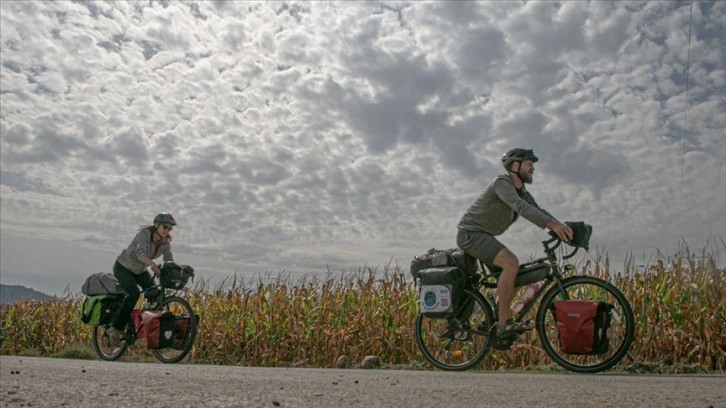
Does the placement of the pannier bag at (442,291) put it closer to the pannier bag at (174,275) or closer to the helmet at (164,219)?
the pannier bag at (174,275)

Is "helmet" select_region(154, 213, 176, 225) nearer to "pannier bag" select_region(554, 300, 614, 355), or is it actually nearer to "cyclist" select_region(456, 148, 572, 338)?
"cyclist" select_region(456, 148, 572, 338)

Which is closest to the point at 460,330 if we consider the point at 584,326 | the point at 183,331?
the point at 584,326

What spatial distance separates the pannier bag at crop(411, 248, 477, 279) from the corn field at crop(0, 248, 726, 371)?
1779mm

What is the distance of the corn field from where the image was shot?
937cm

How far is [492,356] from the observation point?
33.8ft

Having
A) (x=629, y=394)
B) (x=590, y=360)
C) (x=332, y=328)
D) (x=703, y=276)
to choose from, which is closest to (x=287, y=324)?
(x=332, y=328)

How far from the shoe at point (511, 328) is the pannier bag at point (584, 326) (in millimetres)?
388

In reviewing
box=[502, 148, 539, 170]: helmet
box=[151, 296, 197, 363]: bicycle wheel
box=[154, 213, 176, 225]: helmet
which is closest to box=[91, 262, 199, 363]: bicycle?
box=[151, 296, 197, 363]: bicycle wheel

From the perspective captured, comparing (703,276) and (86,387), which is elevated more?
(703,276)

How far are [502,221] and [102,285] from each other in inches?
287

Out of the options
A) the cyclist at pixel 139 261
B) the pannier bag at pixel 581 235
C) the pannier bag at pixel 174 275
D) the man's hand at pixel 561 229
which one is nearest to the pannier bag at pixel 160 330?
the pannier bag at pixel 174 275

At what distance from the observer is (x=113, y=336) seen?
12109 millimetres

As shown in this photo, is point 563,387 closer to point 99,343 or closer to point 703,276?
point 703,276

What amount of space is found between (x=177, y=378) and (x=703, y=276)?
742 cm
